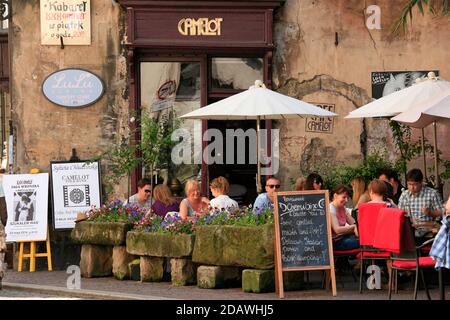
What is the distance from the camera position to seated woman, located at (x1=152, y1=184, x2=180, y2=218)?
17.9m

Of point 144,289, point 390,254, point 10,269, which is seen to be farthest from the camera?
point 10,269

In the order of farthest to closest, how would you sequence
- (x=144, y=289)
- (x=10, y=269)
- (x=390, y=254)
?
(x=10, y=269), (x=144, y=289), (x=390, y=254)

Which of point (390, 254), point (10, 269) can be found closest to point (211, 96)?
point (10, 269)

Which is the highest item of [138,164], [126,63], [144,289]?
[126,63]

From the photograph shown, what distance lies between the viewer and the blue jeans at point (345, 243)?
53.5 ft

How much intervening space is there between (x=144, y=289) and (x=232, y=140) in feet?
15.9

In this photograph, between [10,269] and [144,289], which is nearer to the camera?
[144,289]

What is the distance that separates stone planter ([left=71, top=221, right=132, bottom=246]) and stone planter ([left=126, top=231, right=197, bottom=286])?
360mm

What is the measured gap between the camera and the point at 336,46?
20.3 meters

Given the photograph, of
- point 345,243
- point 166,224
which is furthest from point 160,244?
point 345,243

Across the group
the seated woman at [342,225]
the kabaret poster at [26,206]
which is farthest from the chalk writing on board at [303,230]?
the kabaret poster at [26,206]

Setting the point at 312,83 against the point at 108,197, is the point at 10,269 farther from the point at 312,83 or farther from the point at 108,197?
the point at 312,83

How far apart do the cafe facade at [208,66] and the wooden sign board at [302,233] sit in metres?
4.75

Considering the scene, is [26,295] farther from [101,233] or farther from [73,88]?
[73,88]
